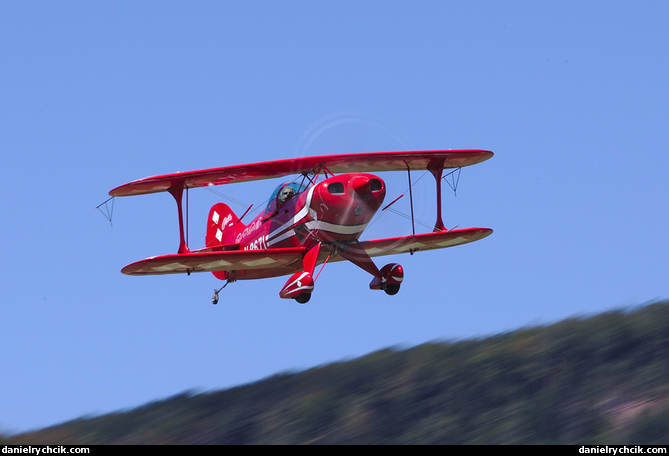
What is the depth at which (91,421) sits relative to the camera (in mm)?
33938

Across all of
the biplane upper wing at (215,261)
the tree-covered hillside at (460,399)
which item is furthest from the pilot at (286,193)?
the tree-covered hillside at (460,399)

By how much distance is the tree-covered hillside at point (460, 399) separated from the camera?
25.0 metres

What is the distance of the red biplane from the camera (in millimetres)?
21125

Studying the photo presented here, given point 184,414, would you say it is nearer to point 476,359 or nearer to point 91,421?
point 91,421

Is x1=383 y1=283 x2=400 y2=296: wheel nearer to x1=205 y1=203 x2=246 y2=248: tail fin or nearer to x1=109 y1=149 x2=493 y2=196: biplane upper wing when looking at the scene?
x1=109 y1=149 x2=493 y2=196: biplane upper wing

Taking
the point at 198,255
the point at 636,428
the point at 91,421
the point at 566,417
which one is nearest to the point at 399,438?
the point at 566,417

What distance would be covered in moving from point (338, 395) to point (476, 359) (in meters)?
4.31

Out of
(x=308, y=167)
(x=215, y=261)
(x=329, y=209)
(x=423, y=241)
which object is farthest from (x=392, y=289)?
(x=215, y=261)

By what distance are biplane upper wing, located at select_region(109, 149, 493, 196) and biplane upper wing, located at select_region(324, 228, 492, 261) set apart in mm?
1615

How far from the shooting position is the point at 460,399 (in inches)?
1100

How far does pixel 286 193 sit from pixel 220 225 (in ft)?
16.7

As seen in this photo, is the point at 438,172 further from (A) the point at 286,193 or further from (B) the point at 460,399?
(B) the point at 460,399

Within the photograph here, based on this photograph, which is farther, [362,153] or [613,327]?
[613,327]

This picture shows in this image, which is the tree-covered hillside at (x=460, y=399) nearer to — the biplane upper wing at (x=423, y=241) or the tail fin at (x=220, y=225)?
the biplane upper wing at (x=423, y=241)
